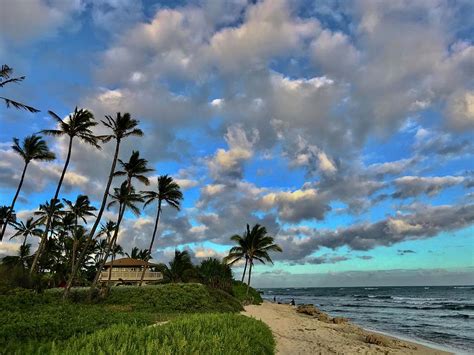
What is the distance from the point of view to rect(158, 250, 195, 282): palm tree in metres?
44.1

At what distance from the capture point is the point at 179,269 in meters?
44.8

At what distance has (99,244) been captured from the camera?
6106 cm

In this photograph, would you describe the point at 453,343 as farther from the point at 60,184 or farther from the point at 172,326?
the point at 60,184

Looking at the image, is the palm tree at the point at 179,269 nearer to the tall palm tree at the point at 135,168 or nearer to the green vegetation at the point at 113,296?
the green vegetation at the point at 113,296

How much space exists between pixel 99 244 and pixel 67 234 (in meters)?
8.31

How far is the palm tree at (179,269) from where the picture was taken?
145 ft

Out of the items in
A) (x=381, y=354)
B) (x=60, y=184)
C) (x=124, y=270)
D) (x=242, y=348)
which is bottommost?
(x=381, y=354)

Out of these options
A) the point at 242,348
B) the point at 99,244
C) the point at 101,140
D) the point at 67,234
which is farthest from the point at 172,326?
the point at 99,244

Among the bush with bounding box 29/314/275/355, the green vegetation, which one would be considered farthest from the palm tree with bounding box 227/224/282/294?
the bush with bounding box 29/314/275/355

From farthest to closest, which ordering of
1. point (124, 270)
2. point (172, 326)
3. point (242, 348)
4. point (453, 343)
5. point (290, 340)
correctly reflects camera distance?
1. point (124, 270)
2. point (453, 343)
3. point (290, 340)
4. point (172, 326)
5. point (242, 348)

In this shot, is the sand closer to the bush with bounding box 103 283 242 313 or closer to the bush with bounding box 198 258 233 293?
the bush with bounding box 103 283 242 313

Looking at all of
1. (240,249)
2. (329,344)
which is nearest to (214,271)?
(240,249)

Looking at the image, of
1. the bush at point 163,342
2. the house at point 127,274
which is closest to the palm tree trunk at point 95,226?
the house at point 127,274

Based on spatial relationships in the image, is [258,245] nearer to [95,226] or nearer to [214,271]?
[214,271]
